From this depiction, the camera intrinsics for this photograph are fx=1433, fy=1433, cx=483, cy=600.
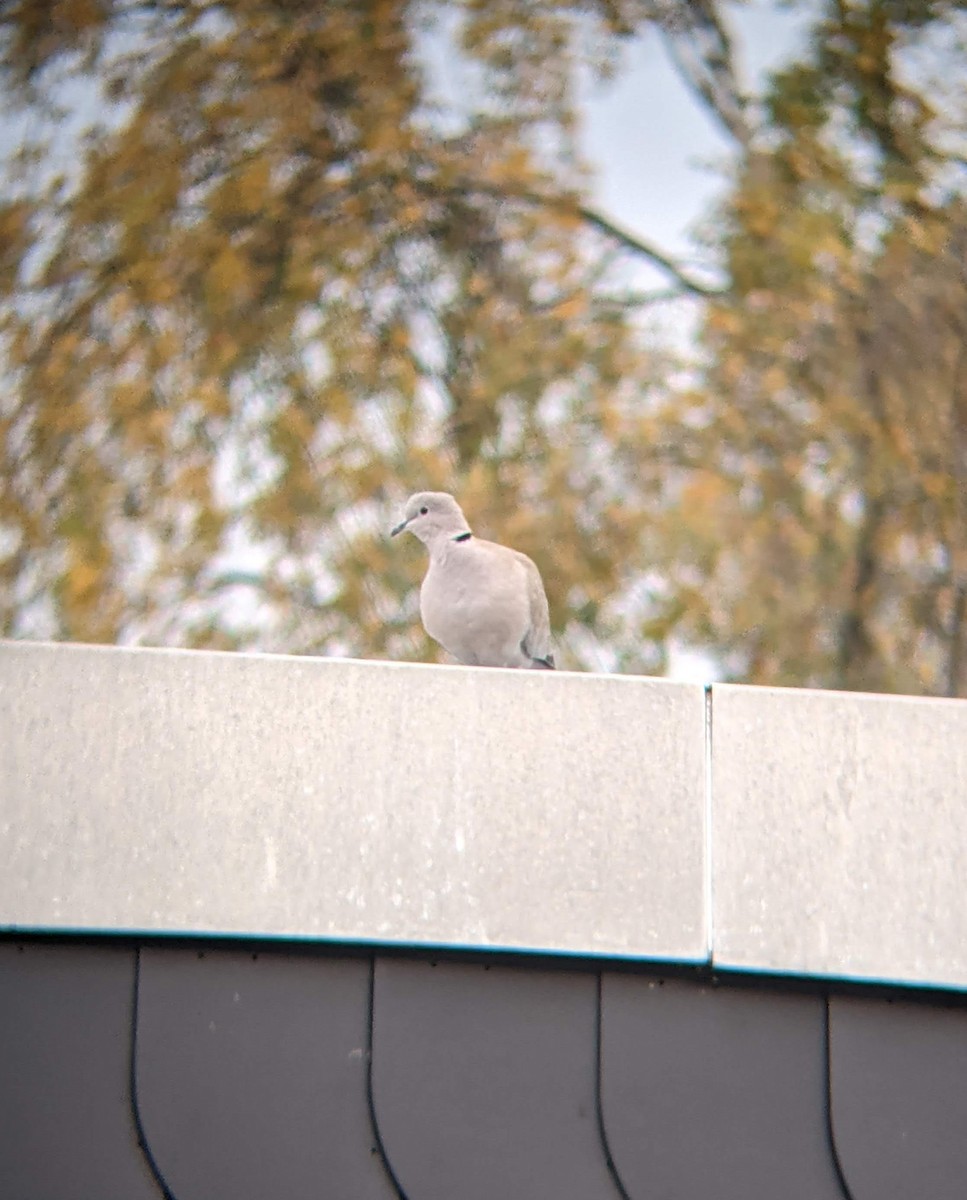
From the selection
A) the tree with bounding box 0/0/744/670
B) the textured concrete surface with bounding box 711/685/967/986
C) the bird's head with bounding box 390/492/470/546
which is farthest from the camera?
the tree with bounding box 0/0/744/670

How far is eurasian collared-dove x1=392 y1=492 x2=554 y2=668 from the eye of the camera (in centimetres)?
197

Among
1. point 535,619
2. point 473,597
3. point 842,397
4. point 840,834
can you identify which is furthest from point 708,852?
point 842,397

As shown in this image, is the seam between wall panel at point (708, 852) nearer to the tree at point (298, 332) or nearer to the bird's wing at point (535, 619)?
the bird's wing at point (535, 619)

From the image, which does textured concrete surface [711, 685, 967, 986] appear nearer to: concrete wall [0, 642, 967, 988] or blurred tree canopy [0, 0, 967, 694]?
concrete wall [0, 642, 967, 988]

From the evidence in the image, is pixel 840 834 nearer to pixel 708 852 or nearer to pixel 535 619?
pixel 708 852

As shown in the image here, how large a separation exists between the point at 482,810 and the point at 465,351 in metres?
3.80

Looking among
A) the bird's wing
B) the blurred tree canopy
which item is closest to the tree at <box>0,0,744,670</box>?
the blurred tree canopy

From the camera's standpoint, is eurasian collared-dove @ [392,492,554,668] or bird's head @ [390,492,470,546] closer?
eurasian collared-dove @ [392,492,554,668]

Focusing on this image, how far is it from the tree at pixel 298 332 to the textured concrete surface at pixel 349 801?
3.01 metres

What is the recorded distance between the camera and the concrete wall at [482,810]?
1.23 metres

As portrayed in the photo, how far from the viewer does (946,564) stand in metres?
4.92

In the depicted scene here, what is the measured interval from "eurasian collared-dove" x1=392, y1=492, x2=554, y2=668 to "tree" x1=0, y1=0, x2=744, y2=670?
2.31m

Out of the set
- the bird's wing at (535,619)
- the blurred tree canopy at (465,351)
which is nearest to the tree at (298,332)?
the blurred tree canopy at (465,351)

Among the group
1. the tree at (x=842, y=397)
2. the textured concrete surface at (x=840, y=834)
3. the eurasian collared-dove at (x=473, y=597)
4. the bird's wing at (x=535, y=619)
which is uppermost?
the textured concrete surface at (x=840, y=834)
